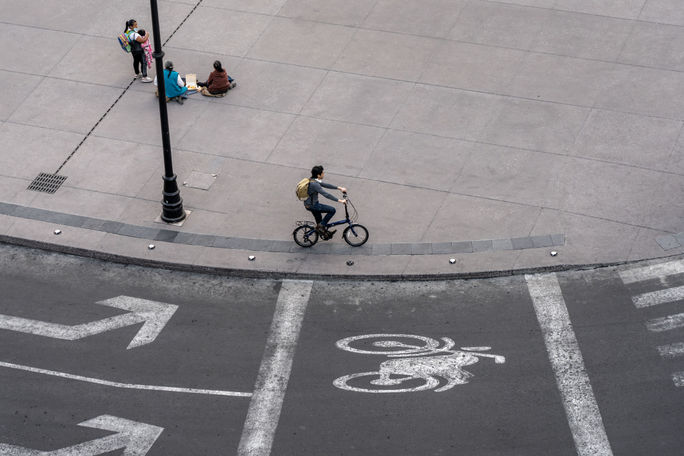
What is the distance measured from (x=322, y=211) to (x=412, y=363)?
3754 millimetres

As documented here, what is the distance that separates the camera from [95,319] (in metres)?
18.0

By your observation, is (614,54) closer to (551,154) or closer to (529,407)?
(551,154)

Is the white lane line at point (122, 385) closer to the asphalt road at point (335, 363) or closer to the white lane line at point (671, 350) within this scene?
the asphalt road at point (335, 363)

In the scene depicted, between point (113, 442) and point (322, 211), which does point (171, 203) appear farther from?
point (113, 442)

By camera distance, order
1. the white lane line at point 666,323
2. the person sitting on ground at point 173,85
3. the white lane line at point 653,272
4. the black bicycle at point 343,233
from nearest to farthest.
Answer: the white lane line at point 666,323 < the white lane line at point 653,272 < the black bicycle at point 343,233 < the person sitting on ground at point 173,85

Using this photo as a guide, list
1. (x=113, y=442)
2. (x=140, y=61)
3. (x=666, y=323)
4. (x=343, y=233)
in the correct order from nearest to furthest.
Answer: (x=113, y=442) < (x=666, y=323) < (x=343, y=233) < (x=140, y=61)

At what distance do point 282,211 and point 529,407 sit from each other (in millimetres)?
6766

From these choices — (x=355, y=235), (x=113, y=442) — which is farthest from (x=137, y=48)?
(x=113, y=442)

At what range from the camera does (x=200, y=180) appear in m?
21.3

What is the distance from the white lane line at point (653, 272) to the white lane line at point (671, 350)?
1772mm

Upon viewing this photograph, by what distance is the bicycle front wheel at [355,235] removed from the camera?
765 inches

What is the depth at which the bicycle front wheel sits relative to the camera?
19.4 m

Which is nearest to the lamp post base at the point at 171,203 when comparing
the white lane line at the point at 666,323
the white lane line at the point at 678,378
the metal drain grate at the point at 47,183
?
the metal drain grate at the point at 47,183

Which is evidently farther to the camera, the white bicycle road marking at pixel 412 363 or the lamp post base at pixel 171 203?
the lamp post base at pixel 171 203
